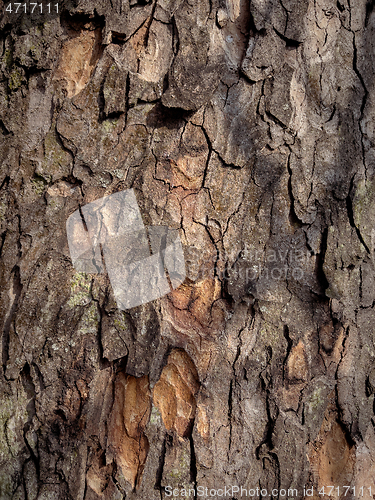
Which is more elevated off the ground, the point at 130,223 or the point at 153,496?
the point at 130,223

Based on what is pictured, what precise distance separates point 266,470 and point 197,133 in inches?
40.9

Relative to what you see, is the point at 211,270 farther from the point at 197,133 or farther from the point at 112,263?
the point at 197,133

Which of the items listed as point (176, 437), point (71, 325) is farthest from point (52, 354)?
point (176, 437)

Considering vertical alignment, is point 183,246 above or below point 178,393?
above

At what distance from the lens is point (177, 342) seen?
1063 mm

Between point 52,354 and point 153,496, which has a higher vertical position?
point 52,354

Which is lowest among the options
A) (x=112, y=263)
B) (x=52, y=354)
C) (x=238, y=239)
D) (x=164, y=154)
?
(x=52, y=354)

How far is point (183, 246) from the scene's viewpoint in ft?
3.49

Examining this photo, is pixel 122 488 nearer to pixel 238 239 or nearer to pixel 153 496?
pixel 153 496

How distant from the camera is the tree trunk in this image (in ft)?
3.43

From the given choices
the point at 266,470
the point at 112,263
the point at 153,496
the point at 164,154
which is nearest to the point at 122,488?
the point at 153,496

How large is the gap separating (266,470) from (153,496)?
0.35 metres

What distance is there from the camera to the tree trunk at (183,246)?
1047 millimetres

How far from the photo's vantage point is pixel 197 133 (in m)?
1.07
